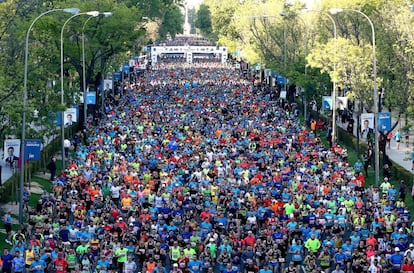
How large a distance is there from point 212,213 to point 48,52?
2216 cm

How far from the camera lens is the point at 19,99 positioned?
30375 millimetres

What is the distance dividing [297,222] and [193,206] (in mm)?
3557

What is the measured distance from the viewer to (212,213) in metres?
25.6

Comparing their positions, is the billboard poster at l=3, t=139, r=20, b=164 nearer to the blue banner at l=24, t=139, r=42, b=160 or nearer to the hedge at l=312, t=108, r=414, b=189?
the blue banner at l=24, t=139, r=42, b=160

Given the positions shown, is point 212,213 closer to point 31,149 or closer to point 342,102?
point 31,149

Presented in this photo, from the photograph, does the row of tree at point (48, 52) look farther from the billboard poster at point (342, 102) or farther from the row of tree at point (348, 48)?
the billboard poster at point (342, 102)

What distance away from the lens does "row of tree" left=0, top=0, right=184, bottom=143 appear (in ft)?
107

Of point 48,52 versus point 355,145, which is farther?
point 355,145

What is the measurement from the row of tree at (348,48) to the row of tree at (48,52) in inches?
452

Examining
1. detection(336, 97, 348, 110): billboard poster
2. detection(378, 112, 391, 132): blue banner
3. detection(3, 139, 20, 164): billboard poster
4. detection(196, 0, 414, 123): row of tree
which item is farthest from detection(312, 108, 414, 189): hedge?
detection(3, 139, 20, 164): billboard poster

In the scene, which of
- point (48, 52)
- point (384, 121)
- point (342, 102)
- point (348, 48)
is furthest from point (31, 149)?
point (342, 102)

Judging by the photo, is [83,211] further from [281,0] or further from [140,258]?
[281,0]

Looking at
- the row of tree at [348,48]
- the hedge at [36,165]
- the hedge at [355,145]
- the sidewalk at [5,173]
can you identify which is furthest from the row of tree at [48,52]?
the hedge at [355,145]

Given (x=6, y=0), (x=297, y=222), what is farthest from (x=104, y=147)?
(x=297, y=222)
